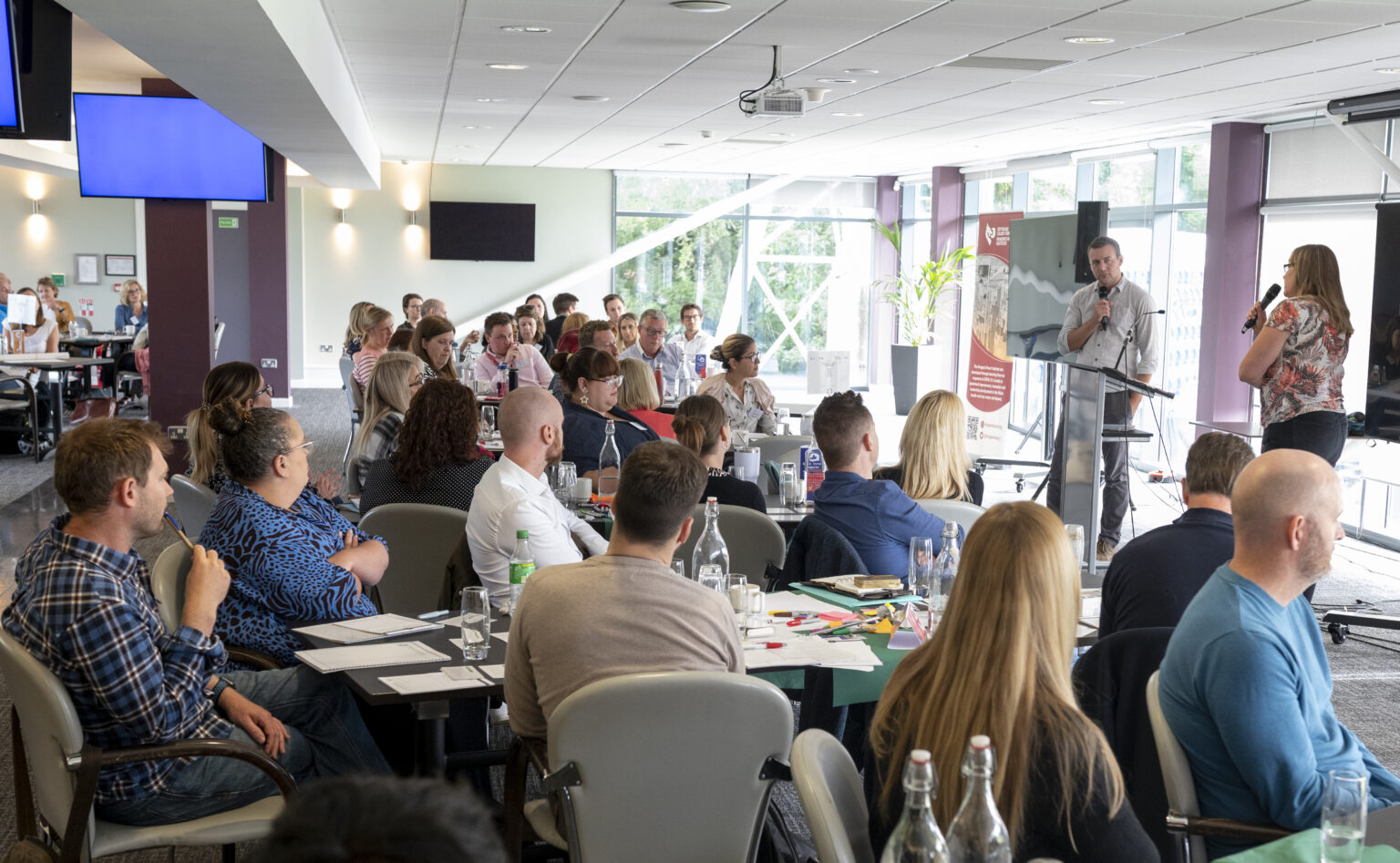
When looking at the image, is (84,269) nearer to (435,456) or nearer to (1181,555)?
(435,456)

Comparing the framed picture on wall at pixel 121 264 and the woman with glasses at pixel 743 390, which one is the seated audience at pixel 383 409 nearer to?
the woman with glasses at pixel 743 390

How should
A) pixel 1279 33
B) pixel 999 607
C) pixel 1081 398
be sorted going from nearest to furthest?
pixel 999 607 < pixel 1279 33 < pixel 1081 398

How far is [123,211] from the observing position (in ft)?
58.3

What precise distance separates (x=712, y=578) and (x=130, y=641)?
1.51 meters

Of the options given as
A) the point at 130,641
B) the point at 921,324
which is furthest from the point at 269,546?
the point at 921,324

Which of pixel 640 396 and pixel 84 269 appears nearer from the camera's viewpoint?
pixel 640 396

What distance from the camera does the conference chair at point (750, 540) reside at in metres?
4.44

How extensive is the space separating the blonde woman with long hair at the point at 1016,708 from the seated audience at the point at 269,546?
75.9 inches

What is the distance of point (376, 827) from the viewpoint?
26.6 inches

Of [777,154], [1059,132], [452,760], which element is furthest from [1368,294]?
[452,760]

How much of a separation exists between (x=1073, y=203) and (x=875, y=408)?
4.28 meters

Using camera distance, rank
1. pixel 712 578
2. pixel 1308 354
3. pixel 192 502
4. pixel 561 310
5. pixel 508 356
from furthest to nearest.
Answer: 1. pixel 561 310
2. pixel 508 356
3. pixel 1308 354
4. pixel 192 502
5. pixel 712 578

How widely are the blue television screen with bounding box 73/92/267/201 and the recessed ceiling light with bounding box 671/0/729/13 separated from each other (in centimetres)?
398

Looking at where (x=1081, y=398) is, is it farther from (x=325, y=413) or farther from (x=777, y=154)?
(x=325, y=413)
